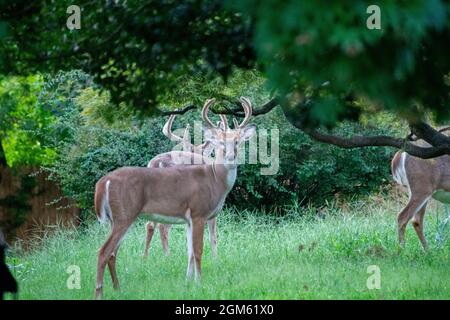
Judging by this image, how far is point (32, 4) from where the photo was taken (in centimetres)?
576

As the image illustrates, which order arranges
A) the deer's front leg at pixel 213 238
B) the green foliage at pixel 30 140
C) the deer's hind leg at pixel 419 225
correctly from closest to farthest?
the deer's hind leg at pixel 419 225 → the deer's front leg at pixel 213 238 → the green foliage at pixel 30 140

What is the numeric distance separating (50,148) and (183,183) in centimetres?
1024

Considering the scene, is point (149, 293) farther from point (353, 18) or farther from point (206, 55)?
point (353, 18)

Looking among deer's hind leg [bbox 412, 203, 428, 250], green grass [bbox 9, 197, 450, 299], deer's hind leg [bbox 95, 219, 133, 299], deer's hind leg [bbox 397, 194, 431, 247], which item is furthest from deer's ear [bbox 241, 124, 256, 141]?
deer's hind leg [bbox 412, 203, 428, 250]

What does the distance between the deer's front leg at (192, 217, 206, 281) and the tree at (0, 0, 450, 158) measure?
2864mm

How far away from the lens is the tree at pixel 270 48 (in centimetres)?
326

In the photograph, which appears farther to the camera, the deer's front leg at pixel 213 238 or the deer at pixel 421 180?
the deer's front leg at pixel 213 238

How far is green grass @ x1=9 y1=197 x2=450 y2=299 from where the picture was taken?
8.56m

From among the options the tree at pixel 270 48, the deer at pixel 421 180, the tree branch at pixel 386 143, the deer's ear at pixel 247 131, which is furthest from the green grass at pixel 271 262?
the tree at pixel 270 48

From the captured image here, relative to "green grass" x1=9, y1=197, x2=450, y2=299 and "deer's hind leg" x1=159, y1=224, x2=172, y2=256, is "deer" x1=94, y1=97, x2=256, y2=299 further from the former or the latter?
"deer's hind leg" x1=159, y1=224, x2=172, y2=256

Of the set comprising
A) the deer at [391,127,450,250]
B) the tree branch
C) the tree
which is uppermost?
the tree

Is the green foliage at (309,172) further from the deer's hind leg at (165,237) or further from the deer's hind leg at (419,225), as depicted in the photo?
the deer's hind leg at (419,225)

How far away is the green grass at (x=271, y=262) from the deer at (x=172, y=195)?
1.39 ft

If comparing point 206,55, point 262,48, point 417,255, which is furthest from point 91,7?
point 417,255
